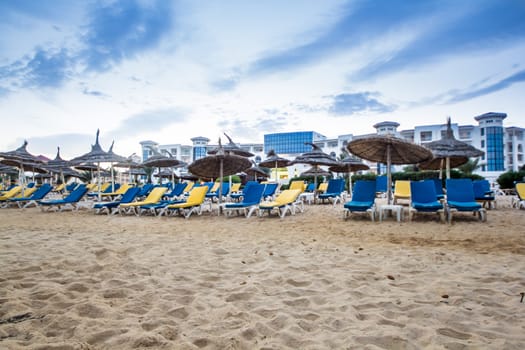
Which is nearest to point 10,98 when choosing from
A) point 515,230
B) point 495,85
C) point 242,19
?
point 242,19

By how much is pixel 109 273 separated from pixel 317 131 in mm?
64532

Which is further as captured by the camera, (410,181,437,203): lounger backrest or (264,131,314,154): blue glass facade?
(264,131,314,154): blue glass facade

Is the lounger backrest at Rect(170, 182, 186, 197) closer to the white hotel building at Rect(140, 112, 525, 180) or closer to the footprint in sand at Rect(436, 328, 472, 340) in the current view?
the footprint in sand at Rect(436, 328, 472, 340)

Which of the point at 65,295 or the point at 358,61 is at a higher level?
the point at 358,61

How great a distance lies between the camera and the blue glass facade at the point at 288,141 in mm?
62250

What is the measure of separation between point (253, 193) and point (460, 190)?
509 cm

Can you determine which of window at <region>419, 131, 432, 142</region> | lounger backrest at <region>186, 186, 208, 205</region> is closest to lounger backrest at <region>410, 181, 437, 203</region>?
lounger backrest at <region>186, 186, 208, 205</region>

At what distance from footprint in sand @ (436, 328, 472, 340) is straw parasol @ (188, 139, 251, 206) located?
7276mm

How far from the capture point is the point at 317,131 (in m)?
64.8

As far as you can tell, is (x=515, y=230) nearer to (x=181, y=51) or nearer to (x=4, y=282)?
(x=4, y=282)

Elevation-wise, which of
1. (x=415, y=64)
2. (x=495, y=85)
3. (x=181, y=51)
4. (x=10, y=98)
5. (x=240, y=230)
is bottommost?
(x=240, y=230)

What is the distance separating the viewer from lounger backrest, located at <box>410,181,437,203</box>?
21.9 ft

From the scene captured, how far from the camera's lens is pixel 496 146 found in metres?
47.2

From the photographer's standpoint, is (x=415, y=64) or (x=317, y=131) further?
(x=317, y=131)
